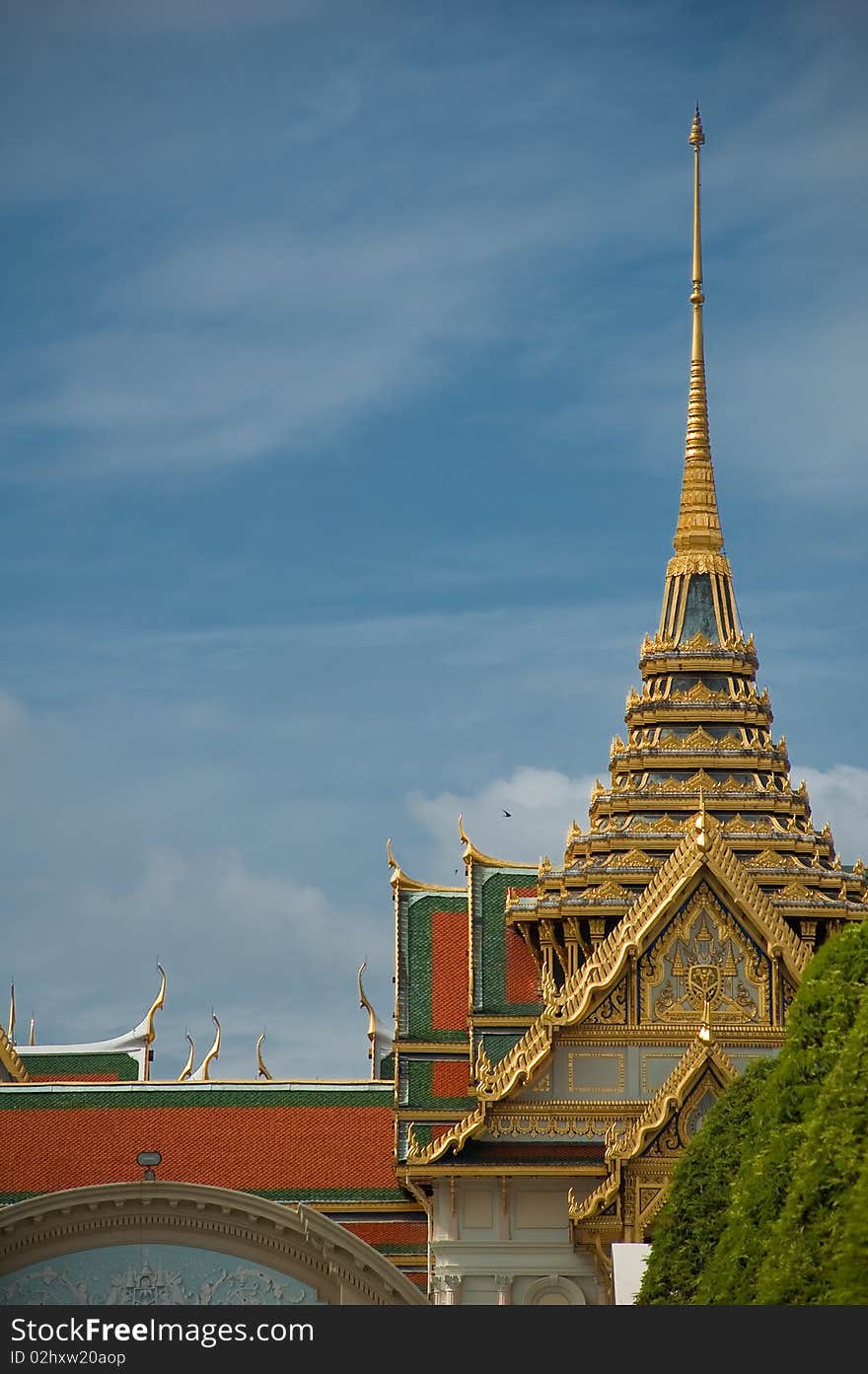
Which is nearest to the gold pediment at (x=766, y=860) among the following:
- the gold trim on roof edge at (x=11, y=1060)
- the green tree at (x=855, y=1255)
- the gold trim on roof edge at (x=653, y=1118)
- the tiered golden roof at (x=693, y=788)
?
the tiered golden roof at (x=693, y=788)

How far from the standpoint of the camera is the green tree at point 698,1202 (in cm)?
4500

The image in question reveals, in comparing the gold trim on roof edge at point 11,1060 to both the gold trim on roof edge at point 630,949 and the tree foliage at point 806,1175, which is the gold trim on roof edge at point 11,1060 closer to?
the gold trim on roof edge at point 630,949

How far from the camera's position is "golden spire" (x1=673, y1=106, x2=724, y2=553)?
66.7 m

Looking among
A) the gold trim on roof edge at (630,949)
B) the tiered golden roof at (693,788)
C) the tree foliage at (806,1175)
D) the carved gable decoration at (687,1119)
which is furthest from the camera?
the tiered golden roof at (693,788)

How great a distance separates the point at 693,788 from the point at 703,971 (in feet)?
20.7

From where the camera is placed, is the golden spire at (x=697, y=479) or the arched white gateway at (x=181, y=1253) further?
the golden spire at (x=697, y=479)

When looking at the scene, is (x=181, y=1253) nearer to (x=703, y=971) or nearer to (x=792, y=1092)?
(x=792, y=1092)

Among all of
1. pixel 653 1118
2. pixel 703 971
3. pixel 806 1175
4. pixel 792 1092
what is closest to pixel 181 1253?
pixel 792 1092

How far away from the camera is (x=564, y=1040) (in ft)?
188

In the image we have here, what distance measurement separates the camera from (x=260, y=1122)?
63.5 meters

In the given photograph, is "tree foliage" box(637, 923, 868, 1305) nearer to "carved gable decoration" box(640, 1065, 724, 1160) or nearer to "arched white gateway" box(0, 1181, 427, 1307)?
"arched white gateway" box(0, 1181, 427, 1307)

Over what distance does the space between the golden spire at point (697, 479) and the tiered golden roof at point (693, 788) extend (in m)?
0.03

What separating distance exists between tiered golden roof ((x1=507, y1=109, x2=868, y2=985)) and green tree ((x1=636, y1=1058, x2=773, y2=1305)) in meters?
12.5

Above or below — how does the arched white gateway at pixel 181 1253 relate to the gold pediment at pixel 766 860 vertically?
below
